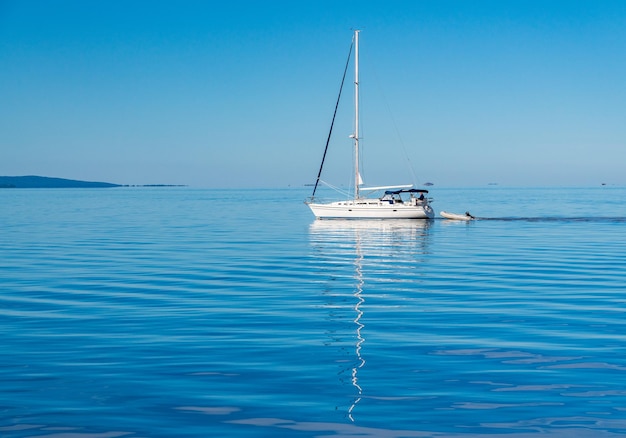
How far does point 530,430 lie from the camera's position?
993 centimetres

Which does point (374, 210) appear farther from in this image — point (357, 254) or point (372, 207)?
point (357, 254)

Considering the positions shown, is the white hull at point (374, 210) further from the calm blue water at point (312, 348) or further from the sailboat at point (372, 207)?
the calm blue water at point (312, 348)

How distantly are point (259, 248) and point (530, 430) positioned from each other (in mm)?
32264

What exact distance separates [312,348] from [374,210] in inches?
2219

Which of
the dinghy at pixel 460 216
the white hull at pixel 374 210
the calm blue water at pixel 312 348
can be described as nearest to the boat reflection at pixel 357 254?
the calm blue water at pixel 312 348

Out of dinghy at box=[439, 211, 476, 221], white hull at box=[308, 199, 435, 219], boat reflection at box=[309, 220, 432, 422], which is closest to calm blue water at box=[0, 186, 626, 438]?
boat reflection at box=[309, 220, 432, 422]

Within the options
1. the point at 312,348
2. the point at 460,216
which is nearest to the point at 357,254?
the point at 312,348

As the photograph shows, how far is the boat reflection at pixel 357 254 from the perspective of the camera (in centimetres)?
1694

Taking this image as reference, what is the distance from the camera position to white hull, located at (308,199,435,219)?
2778 inches

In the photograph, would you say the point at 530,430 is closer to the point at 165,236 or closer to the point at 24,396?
the point at 24,396

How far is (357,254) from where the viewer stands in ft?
128

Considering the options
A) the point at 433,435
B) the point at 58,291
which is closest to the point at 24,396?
the point at 433,435

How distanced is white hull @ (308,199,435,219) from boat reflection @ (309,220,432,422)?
0.71m

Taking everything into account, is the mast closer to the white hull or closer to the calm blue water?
the white hull
